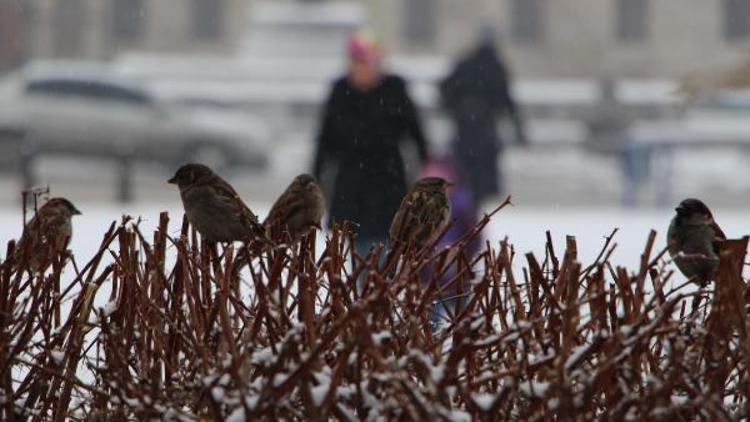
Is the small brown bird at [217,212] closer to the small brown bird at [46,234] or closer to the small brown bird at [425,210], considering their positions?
the small brown bird at [46,234]

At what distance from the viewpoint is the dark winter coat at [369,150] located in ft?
28.6

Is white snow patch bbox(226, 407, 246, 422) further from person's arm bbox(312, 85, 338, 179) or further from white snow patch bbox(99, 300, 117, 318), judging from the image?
person's arm bbox(312, 85, 338, 179)

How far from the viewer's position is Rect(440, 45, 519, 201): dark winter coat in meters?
15.7

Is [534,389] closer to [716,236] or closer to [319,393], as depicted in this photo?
[319,393]

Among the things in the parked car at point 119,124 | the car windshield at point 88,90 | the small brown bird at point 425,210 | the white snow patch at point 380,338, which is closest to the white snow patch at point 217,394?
the white snow patch at point 380,338

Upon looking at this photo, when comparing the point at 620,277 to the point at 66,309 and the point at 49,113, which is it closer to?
the point at 66,309

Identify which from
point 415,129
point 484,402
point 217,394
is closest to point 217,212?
point 217,394

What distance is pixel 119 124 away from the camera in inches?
1048

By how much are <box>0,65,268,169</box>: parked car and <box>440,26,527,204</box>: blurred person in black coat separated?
35.5 feet

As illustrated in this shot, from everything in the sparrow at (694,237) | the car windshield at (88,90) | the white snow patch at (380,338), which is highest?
A: the car windshield at (88,90)

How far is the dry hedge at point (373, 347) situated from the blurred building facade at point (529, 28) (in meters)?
48.3

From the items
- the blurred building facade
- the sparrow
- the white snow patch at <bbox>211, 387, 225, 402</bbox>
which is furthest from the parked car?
the blurred building facade

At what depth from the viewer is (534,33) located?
53.6 meters

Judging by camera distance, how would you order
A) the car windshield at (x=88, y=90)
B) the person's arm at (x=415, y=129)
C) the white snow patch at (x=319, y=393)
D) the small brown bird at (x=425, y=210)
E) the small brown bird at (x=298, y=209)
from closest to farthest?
the white snow patch at (x=319, y=393) → the small brown bird at (x=298, y=209) → the small brown bird at (x=425, y=210) → the person's arm at (x=415, y=129) → the car windshield at (x=88, y=90)
